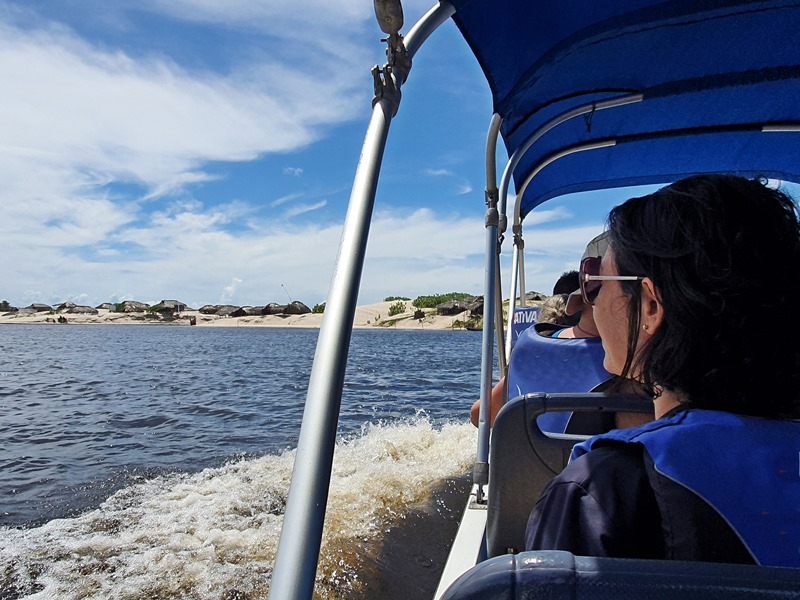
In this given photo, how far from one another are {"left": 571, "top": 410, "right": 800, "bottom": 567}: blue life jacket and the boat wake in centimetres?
295

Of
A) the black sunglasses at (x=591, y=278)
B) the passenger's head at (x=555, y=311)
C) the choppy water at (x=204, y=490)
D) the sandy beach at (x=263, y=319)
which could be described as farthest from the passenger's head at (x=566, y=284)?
the sandy beach at (x=263, y=319)

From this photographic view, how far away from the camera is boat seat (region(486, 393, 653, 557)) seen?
5.35 ft

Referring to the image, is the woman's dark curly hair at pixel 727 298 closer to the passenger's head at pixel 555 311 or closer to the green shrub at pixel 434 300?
the passenger's head at pixel 555 311

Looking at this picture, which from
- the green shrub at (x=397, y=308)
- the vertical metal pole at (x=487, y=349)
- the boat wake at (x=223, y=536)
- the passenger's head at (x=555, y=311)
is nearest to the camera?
the vertical metal pole at (x=487, y=349)

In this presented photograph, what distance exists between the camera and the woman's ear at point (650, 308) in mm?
951

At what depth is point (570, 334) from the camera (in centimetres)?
251

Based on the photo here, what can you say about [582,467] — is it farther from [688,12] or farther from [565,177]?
[565,177]

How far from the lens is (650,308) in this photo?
0.97 meters

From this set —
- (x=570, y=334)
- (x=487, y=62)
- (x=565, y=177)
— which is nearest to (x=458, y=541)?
(x=570, y=334)

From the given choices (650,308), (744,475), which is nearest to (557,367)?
(650,308)

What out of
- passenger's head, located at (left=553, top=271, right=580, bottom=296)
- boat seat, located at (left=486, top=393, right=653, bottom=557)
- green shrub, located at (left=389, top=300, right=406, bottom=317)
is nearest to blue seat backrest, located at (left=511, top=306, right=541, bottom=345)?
passenger's head, located at (left=553, top=271, right=580, bottom=296)

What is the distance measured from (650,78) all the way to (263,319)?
237 ft

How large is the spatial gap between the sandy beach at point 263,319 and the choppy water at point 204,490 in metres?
42.2

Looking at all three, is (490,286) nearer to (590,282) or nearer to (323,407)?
(590,282)
